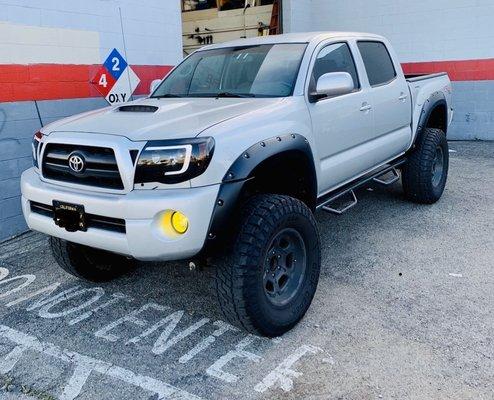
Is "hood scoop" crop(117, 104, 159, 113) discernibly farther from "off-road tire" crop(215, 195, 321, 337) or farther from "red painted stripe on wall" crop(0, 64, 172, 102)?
"red painted stripe on wall" crop(0, 64, 172, 102)

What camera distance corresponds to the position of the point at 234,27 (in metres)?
10.7

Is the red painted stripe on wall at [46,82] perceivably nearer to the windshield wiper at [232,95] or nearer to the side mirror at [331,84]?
the windshield wiper at [232,95]

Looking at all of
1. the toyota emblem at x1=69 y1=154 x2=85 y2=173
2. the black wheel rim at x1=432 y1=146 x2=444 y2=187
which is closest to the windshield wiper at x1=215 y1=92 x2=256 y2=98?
the toyota emblem at x1=69 y1=154 x2=85 y2=173

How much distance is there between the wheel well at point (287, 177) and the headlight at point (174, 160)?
18.1 inches

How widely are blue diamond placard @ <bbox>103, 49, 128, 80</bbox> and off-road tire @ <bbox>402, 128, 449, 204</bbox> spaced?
3.45 metres

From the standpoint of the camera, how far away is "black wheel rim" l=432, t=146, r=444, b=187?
19.1 ft

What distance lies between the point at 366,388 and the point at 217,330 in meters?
1.06

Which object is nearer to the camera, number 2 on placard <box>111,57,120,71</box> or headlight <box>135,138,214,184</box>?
headlight <box>135,138,214,184</box>

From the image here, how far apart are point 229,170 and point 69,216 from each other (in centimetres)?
101

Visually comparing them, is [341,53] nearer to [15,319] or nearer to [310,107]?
[310,107]

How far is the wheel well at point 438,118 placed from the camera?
6.04 metres

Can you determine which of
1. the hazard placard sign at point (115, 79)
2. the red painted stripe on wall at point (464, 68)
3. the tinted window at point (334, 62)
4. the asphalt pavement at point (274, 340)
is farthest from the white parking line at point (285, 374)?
the red painted stripe on wall at point (464, 68)

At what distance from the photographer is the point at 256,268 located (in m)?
2.84

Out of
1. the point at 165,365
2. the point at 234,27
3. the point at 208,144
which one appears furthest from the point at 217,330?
→ the point at 234,27
